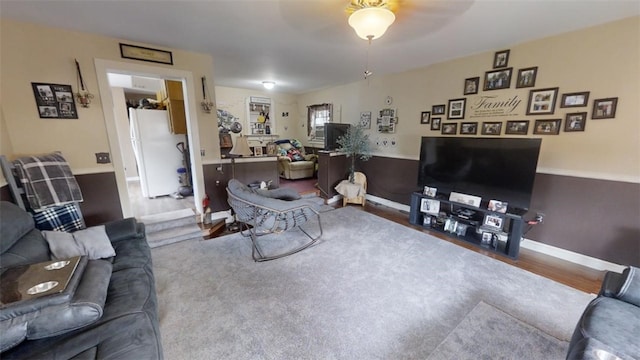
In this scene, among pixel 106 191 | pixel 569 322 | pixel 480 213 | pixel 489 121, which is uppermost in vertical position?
pixel 489 121

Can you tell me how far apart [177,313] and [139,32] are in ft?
9.35

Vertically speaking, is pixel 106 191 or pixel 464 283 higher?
pixel 106 191

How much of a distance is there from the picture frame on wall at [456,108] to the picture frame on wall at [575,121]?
1.10 m

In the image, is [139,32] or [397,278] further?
[139,32]

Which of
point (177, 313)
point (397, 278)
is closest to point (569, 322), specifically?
point (397, 278)

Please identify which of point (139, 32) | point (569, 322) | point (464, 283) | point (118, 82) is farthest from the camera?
point (118, 82)

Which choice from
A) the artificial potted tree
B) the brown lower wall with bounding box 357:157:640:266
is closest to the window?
the artificial potted tree

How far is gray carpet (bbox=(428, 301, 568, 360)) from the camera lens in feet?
4.86

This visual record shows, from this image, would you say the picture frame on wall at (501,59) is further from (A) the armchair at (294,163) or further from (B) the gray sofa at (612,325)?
(A) the armchair at (294,163)

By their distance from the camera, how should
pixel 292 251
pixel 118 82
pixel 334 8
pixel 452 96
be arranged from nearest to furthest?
pixel 334 8 → pixel 292 251 → pixel 452 96 → pixel 118 82

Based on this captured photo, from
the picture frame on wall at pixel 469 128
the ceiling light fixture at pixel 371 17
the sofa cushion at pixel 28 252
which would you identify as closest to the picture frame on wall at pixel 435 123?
the picture frame on wall at pixel 469 128

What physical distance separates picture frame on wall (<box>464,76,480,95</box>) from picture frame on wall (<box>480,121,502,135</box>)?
48 cm

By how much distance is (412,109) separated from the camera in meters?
4.02

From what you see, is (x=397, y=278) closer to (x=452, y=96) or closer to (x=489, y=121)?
(x=489, y=121)
